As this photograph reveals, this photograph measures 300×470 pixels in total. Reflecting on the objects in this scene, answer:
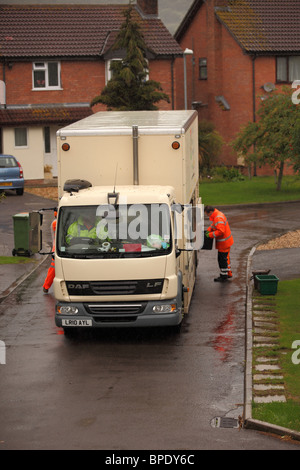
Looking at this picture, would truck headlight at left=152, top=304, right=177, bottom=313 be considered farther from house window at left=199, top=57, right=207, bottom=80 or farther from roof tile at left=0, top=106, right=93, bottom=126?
house window at left=199, top=57, right=207, bottom=80

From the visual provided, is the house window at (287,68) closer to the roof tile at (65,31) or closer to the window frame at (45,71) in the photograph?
the roof tile at (65,31)

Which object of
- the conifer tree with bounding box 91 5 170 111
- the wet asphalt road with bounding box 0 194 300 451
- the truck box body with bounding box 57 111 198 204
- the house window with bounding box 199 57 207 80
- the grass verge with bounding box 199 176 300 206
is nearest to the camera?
the wet asphalt road with bounding box 0 194 300 451

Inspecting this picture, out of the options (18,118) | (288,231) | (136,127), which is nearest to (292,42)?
(18,118)

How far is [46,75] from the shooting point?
43781 millimetres

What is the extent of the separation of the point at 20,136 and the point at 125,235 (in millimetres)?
29776

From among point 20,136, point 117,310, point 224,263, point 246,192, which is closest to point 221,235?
point 224,263

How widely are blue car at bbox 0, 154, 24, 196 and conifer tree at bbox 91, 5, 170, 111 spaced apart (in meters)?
5.14

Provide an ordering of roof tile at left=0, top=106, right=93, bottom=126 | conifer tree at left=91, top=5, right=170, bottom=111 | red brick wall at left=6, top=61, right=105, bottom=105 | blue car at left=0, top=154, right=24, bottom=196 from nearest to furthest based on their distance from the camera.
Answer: blue car at left=0, top=154, right=24, bottom=196 → conifer tree at left=91, top=5, right=170, bottom=111 → roof tile at left=0, top=106, right=93, bottom=126 → red brick wall at left=6, top=61, right=105, bottom=105

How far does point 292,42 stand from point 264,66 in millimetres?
2076

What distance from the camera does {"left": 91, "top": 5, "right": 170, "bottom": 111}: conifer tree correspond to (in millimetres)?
37969

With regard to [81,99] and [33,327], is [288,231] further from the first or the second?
[81,99]

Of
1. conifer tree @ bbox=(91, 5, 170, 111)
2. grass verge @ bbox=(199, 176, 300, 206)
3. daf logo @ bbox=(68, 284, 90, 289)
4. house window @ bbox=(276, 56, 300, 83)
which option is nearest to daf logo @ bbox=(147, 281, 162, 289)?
daf logo @ bbox=(68, 284, 90, 289)

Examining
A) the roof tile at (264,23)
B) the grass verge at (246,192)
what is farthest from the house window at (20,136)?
the roof tile at (264,23)
